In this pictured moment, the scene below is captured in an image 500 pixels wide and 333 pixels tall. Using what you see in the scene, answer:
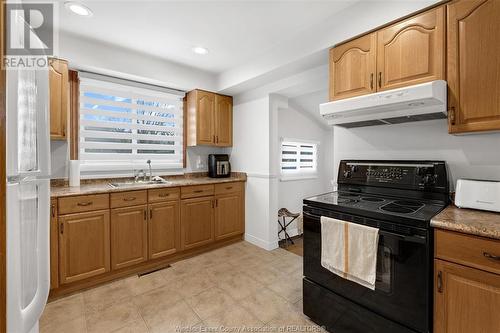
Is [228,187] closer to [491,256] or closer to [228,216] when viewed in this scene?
[228,216]

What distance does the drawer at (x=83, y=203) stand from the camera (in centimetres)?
209

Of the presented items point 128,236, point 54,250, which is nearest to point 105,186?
point 128,236

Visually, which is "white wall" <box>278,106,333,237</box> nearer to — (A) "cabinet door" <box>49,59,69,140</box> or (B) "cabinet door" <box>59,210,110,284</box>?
(B) "cabinet door" <box>59,210,110,284</box>

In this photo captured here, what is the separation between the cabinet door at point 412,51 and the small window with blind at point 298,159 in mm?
2046

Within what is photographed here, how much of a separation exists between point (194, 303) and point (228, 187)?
1.59 m

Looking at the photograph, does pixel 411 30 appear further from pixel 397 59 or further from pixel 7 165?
pixel 7 165

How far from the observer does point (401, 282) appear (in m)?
1.32

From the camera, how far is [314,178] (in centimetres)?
429

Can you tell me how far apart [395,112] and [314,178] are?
2.71 meters

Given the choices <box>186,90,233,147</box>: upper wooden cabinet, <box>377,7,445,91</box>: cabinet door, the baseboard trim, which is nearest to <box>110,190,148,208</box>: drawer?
<box>186,90,233,147</box>: upper wooden cabinet

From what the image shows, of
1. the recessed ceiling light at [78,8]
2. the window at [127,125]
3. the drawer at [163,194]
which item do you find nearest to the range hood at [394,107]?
the drawer at [163,194]

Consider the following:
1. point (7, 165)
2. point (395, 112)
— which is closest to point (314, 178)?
point (395, 112)

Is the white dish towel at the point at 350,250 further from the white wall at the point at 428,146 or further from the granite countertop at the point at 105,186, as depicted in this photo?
the granite countertop at the point at 105,186

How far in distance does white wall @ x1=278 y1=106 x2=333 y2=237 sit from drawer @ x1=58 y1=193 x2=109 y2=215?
2.38m
